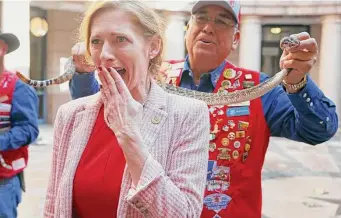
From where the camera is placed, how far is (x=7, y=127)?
3.97 m

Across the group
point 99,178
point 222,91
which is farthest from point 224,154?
point 99,178

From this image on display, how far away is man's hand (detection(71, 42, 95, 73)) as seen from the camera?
7.77ft

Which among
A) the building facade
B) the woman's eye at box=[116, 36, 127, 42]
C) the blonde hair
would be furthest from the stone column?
the woman's eye at box=[116, 36, 127, 42]

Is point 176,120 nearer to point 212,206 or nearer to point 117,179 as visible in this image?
point 117,179

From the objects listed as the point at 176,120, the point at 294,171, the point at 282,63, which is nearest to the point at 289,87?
the point at 282,63

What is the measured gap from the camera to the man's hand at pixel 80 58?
2367mm

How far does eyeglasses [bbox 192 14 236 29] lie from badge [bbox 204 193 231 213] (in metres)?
0.88

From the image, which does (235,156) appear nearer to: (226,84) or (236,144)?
(236,144)

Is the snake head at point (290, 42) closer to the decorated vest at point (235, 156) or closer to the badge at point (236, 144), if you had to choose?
the decorated vest at point (235, 156)

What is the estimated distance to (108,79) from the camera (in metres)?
1.63

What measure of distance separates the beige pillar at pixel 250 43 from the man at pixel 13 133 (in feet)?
45.8

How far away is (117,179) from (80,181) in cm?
15

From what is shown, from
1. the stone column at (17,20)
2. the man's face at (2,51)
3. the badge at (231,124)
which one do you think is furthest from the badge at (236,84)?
the stone column at (17,20)

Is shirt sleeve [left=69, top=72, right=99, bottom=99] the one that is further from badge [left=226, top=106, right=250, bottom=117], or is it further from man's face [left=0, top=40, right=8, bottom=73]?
man's face [left=0, top=40, right=8, bottom=73]
